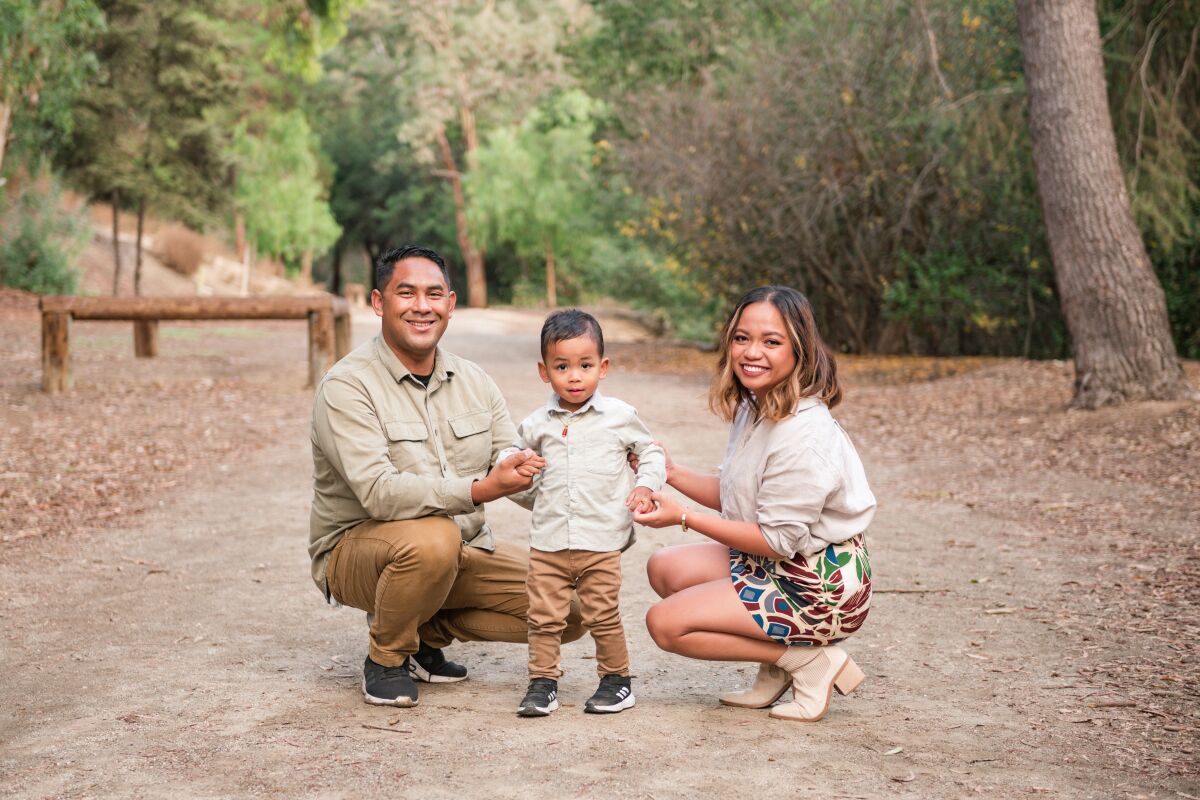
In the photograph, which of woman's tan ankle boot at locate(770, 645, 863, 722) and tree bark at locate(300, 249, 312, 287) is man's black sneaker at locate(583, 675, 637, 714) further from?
tree bark at locate(300, 249, 312, 287)

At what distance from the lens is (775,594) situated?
12.4ft

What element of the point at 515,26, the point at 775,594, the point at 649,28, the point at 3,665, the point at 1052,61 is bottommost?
the point at 3,665

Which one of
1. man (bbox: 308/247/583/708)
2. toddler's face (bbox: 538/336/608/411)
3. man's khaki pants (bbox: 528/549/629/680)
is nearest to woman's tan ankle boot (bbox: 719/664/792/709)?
man's khaki pants (bbox: 528/549/629/680)

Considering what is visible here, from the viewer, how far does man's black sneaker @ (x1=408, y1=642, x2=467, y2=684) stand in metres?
4.24

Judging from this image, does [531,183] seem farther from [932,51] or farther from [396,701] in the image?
[396,701]

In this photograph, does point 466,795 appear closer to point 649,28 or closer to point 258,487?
point 258,487

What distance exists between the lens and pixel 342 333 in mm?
14594

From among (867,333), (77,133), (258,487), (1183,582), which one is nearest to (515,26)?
(77,133)

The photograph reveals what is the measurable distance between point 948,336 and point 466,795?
585 inches

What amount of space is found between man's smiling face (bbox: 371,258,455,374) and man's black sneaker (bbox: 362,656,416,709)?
1054 millimetres

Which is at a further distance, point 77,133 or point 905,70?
point 77,133

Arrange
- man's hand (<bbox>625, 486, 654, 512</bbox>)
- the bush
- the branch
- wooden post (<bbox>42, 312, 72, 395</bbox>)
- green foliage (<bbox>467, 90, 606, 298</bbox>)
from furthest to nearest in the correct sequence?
green foliage (<bbox>467, 90, 606, 298</bbox>) < the bush < the branch < wooden post (<bbox>42, 312, 72, 395</bbox>) < man's hand (<bbox>625, 486, 654, 512</bbox>)

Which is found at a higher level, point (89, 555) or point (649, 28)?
point (649, 28)

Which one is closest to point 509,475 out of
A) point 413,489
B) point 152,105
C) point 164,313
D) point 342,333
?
point 413,489
